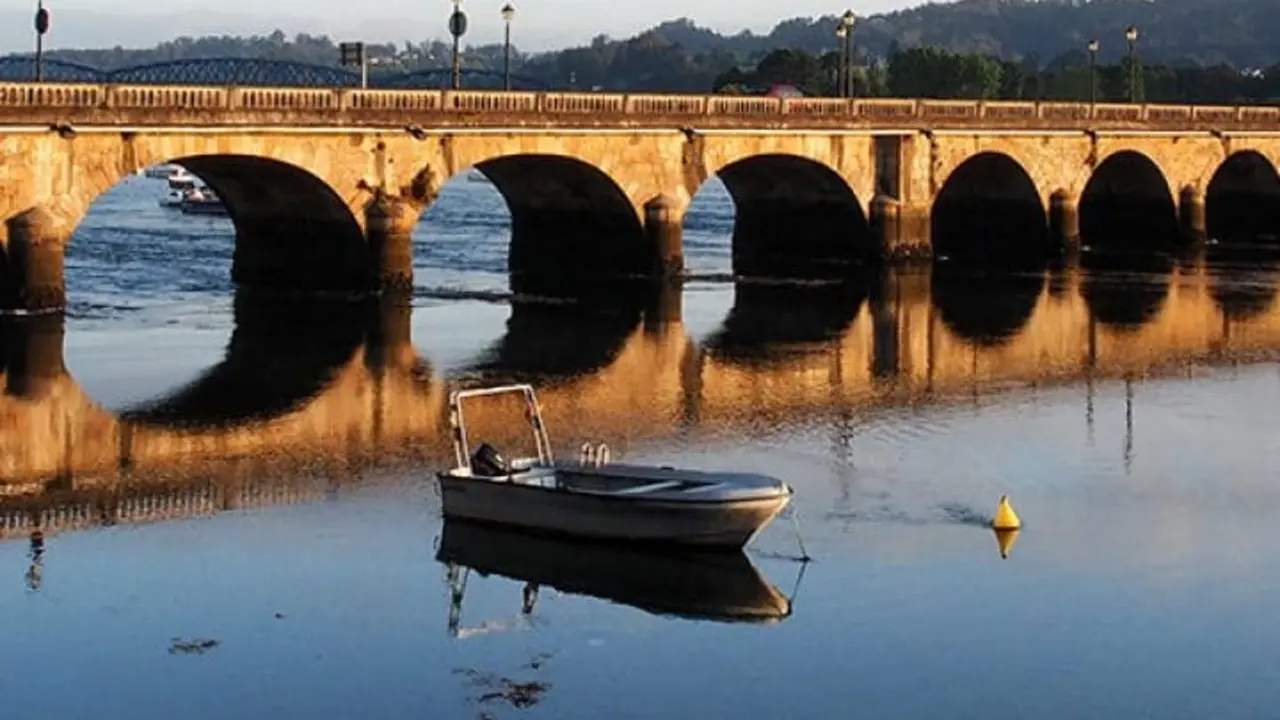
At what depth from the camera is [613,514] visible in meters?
29.5

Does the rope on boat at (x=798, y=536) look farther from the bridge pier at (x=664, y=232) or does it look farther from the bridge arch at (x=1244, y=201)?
the bridge arch at (x=1244, y=201)

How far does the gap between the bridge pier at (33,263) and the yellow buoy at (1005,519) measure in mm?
26084

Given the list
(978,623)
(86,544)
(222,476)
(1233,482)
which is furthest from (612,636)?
(1233,482)

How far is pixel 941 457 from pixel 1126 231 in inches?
2072

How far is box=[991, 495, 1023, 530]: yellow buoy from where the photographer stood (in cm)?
3181

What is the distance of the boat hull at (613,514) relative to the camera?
1144 inches

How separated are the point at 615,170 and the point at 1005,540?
34305mm

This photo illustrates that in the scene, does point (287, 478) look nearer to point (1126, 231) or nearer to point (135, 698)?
point (135, 698)

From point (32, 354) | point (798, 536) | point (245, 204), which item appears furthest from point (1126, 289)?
point (798, 536)

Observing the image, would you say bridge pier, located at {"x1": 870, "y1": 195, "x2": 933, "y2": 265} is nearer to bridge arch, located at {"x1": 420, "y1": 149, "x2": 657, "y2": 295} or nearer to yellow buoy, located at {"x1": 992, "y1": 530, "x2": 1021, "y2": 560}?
bridge arch, located at {"x1": 420, "y1": 149, "x2": 657, "y2": 295}

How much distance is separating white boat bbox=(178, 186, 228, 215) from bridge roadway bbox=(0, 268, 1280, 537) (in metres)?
47.3

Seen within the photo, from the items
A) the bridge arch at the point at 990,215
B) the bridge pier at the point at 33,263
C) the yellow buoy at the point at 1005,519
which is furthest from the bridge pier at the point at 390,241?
the yellow buoy at the point at 1005,519

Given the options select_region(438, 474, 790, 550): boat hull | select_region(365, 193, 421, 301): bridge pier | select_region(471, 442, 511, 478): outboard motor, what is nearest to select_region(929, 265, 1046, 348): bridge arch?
select_region(365, 193, 421, 301): bridge pier

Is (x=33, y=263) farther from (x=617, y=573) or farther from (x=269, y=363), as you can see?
(x=617, y=573)
